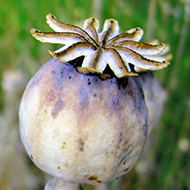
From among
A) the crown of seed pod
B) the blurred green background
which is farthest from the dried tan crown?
the blurred green background

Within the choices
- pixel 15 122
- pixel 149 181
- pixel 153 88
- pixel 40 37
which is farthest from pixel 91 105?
pixel 149 181

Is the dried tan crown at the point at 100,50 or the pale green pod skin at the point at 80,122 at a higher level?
the dried tan crown at the point at 100,50

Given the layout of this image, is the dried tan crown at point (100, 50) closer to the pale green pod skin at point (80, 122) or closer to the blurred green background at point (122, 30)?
the pale green pod skin at point (80, 122)

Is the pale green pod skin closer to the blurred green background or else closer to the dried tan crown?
the dried tan crown

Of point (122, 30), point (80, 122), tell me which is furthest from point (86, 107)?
point (122, 30)

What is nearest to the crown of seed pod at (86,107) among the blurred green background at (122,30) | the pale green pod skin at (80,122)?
the pale green pod skin at (80,122)
